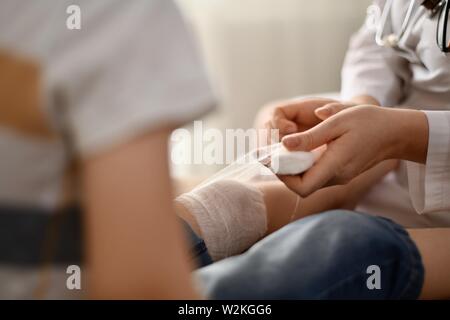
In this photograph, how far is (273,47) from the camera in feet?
6.19

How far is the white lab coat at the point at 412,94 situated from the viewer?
71cm

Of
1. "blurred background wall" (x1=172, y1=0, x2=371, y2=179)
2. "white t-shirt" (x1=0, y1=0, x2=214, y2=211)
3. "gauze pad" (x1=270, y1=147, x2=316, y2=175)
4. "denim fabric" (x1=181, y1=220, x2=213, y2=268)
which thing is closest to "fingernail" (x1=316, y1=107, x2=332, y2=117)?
"gauze pad" (x1=270, y1=147, x2=316, y2=175)

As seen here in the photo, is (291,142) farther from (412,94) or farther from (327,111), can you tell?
(412,94)

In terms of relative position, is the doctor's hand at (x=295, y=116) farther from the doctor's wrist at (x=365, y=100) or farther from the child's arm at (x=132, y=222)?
the child's arm at (x=132, y=222)

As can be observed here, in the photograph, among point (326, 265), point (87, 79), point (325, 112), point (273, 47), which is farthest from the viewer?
point (273, 47)

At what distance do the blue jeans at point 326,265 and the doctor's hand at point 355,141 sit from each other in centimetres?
6

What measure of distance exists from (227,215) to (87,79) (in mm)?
376

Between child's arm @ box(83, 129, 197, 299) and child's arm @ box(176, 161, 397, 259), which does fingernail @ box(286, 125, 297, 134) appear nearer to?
child's arm @ box(176, 161, 397, 259)

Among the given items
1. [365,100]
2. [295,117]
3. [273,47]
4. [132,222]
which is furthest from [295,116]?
[273,47]

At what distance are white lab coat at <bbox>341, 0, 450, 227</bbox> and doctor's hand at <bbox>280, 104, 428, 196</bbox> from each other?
24 mm

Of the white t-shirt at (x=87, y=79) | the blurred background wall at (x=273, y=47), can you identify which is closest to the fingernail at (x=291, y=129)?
the white t-shirt at (x=87, y=79)
